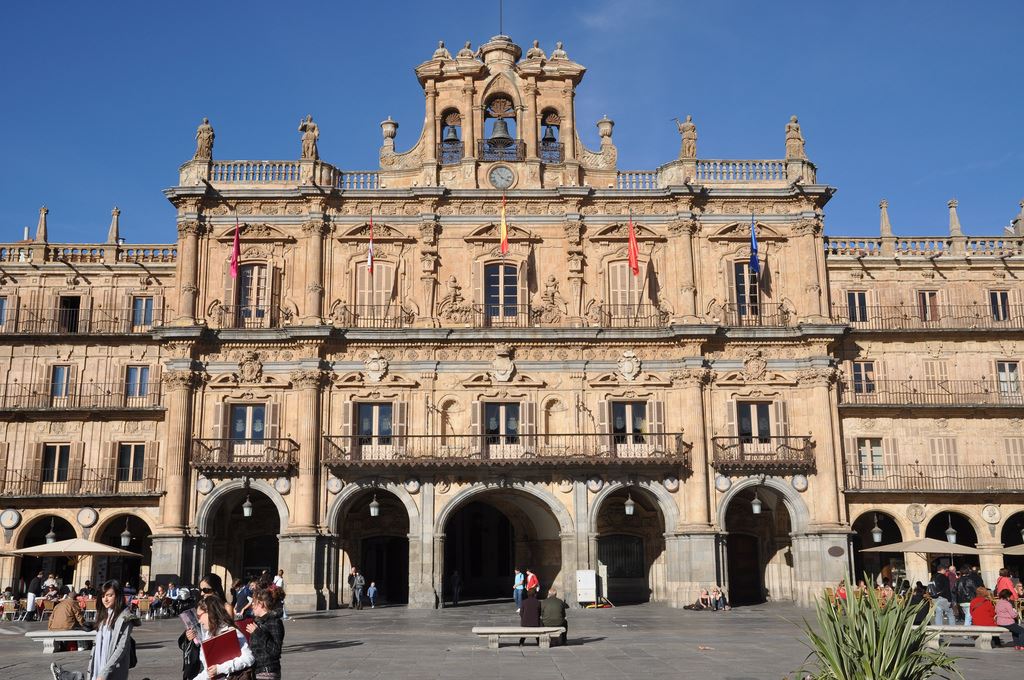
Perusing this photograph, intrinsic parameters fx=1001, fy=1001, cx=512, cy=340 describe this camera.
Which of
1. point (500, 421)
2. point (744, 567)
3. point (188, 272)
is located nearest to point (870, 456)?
point (744, 567)

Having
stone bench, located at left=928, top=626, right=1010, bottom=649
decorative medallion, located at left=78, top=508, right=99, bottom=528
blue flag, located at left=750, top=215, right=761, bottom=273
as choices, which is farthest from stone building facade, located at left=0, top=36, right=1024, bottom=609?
stone bench, located at left=928, top=626, right=1010, bottom=649

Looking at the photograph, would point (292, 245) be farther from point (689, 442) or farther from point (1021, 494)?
point (1021, 494)

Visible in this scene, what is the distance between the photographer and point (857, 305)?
42.7 metres

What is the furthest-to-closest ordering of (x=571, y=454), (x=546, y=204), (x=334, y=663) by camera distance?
(x=546, y=204) → (x=571, y=454) → (x=334, y=663)

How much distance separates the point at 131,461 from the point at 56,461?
9.99 feet

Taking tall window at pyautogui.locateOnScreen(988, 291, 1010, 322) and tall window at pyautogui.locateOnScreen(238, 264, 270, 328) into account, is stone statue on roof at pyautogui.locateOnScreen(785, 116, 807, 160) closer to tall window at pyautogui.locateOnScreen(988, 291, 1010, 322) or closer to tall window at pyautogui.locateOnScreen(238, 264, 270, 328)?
tall window at pyautogui.locateOnScreen(988, 291, 1010, 322)

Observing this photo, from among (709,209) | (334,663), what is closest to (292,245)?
(709,209)

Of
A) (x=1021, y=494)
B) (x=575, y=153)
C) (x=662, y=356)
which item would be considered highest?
(x=575, y=153)

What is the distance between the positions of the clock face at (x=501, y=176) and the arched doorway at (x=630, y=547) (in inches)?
516

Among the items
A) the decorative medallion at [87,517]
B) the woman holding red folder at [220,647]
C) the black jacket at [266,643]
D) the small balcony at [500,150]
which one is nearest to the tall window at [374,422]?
the small balcony at [500,150]

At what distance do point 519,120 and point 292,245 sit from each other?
10.5 meters

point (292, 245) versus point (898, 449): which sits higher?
point (292, 245)

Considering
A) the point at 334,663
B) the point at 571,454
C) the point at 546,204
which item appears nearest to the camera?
the point at 334,663

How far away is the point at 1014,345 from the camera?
1651 inches
